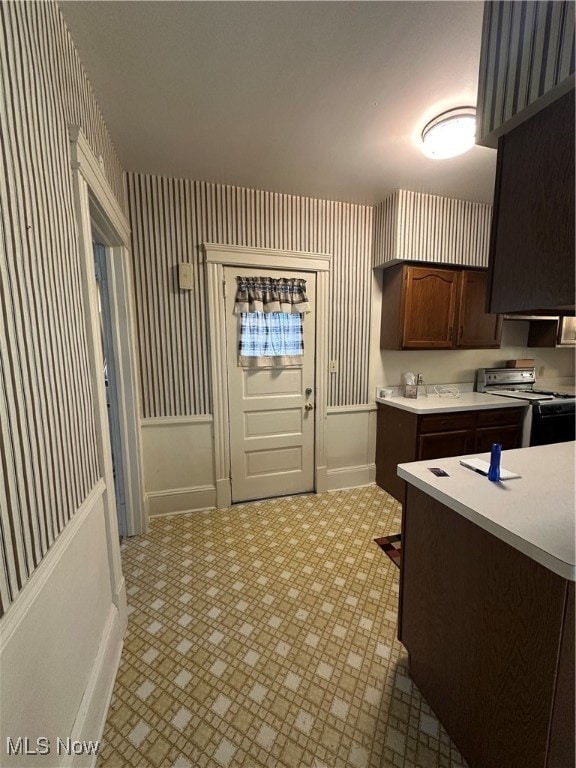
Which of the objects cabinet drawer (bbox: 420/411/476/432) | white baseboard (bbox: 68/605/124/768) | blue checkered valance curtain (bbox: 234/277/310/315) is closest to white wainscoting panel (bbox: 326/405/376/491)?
cabinet drawer (bbox: 420/411/476/432)

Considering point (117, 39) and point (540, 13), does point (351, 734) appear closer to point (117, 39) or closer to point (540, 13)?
point (540, 13)

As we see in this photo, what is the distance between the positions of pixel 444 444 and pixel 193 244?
8.70 ft

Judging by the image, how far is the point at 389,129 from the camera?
175 centimetres

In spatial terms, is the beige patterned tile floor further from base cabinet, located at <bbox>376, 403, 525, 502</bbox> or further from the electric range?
the electric range

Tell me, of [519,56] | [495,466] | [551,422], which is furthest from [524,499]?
[551,422]

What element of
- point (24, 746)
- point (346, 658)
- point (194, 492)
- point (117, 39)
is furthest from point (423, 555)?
point (117, 39)

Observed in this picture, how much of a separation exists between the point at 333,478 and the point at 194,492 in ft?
4.28

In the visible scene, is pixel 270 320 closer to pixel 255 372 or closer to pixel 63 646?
pixel 255 372

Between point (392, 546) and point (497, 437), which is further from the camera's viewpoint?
point (497, 437)

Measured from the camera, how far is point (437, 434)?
2609 mm

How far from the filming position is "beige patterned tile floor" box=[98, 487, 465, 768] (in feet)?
3.59

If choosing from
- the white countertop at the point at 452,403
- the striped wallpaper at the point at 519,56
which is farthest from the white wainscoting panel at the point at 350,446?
the striped wallpaper at the point at 519,56

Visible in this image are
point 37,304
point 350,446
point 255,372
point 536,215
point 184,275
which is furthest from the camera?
point 350,446

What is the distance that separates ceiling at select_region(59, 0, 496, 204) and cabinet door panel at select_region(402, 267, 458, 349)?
76cm
